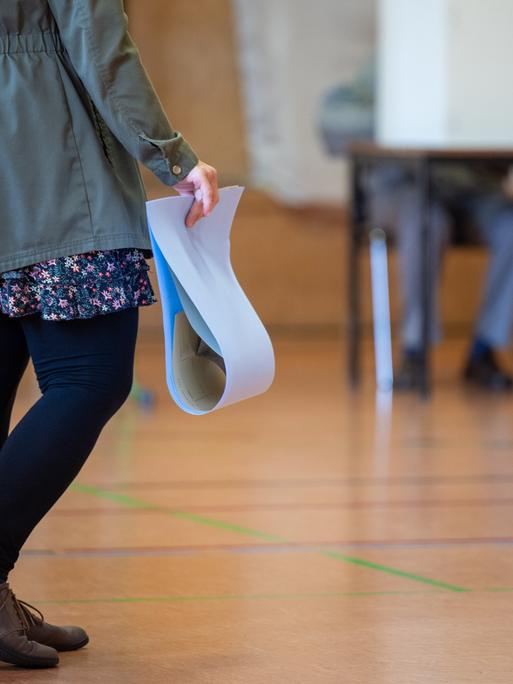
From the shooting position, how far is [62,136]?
146 cm

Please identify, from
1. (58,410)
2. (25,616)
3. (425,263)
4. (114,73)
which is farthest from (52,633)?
(425,263)

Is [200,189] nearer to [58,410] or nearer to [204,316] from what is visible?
[204,316]

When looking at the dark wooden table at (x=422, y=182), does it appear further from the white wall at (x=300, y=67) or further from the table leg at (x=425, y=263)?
the white wall at (x=300, y=67)

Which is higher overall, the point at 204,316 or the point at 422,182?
the point at 204,316

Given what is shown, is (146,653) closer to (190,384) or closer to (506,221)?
(190,384)

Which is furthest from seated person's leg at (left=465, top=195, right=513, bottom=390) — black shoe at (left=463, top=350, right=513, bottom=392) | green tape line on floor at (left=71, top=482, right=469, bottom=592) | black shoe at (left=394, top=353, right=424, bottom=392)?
green tape line on floor at (left=71, top=482, right=469, bottom=592)

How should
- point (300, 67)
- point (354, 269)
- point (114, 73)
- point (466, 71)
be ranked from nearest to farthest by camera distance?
point (114, 73), point (466, 71), point (354, 269), point (300, 67)

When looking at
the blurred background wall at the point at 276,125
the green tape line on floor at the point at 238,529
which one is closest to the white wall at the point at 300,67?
the blurred background wall at the point at 276,125

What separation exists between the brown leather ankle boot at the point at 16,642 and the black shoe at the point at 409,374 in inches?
96.6

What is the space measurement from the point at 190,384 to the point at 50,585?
1.78 feet

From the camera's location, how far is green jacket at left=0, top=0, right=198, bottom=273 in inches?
56.1

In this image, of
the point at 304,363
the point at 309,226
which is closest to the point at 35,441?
the point at 304,363

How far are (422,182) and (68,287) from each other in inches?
90.5

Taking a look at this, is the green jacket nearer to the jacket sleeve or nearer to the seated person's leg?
the jacket sleeve
